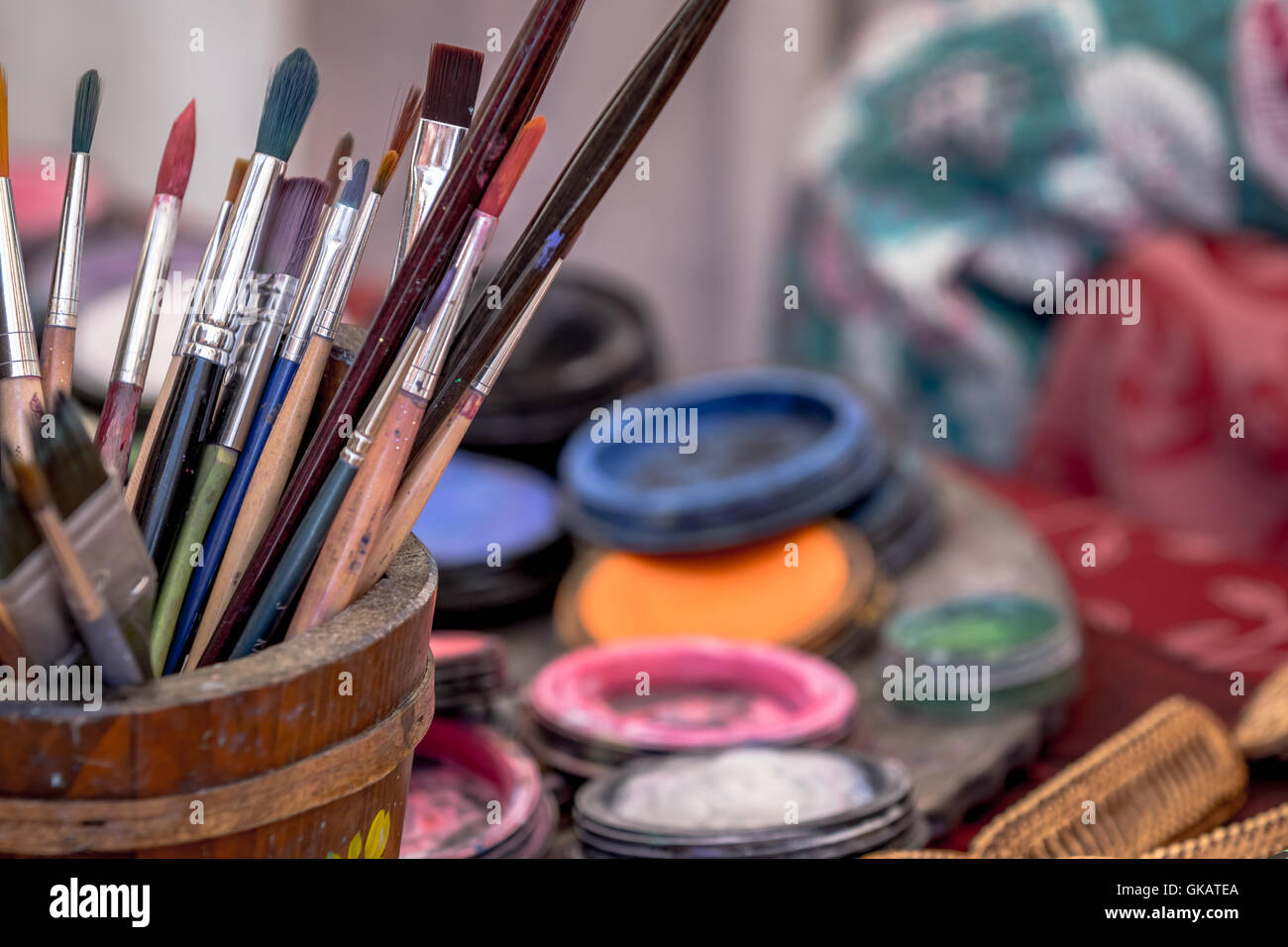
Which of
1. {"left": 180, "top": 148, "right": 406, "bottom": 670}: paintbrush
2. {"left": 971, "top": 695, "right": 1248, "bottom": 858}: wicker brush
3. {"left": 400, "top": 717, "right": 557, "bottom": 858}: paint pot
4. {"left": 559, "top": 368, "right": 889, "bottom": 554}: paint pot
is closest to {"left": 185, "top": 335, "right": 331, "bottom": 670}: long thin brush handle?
{"left": 180, "top": 148, "right": 406, "bottom": 670}: paintbrush

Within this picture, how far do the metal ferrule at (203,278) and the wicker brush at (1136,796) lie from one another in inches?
9.7

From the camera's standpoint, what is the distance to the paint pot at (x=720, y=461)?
1.98 feet

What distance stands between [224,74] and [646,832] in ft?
4.77

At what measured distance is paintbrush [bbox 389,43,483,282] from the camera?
277mm

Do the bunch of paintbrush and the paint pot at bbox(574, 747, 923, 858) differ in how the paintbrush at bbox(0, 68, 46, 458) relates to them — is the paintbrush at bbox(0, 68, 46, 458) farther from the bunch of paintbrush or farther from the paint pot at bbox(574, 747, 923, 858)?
the paint pot at bbox(574, 747, 923, 858)

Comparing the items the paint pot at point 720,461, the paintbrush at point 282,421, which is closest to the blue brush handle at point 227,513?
the paintbrush at point 282,421

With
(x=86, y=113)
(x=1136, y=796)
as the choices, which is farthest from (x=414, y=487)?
(x=1136, y=796)

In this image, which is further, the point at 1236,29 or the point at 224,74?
the point at 224,74

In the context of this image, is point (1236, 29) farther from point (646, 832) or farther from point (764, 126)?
point (646, 832)

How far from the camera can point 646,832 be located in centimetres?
35

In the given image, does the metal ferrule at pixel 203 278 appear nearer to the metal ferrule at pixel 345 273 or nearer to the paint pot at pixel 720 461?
the metal ferrule at pixel 345 273

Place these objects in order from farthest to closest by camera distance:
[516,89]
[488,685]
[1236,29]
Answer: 1. [1236,29]
2. [488,685]
3. [516,89]

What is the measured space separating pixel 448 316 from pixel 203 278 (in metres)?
0.07

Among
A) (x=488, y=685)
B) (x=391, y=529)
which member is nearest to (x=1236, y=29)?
(x=488, y=685)
